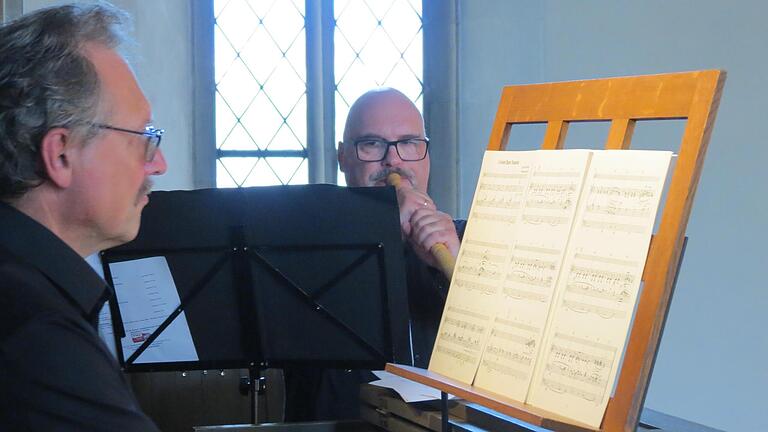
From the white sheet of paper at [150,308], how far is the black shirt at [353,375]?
41 centimetres

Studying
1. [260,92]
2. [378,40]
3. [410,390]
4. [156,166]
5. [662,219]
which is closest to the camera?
[662,219]

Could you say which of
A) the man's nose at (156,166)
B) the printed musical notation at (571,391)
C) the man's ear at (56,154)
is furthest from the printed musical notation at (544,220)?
the man's ear at (56,154)

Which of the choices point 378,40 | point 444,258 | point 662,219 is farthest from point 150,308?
point 378,40

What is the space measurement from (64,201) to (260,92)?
3.32 metres

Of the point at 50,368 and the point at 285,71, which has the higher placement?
the point at 285,71

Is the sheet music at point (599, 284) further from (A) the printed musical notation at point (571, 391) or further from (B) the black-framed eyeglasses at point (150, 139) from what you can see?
(B) the black-framed eyeglasses at point (150, 139)

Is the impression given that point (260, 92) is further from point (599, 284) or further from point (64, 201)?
point (599, 284)

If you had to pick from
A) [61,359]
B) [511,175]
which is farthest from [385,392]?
[61,359]

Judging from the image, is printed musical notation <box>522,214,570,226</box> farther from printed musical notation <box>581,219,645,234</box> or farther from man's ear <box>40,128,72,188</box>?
man's ear <box>40,128,72,188</box>

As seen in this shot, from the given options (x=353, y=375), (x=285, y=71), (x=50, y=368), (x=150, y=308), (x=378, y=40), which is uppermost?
(x=378, y=40)

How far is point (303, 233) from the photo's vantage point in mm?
2387

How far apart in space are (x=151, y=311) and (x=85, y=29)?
1.04 m

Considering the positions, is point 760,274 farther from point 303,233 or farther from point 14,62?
point 14,62

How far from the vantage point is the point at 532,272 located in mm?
1644
